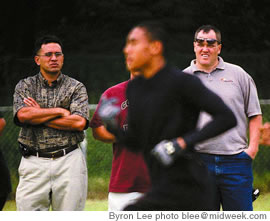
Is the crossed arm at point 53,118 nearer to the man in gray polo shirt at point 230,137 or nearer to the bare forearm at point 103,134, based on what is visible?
the bare forearm at point 103,134

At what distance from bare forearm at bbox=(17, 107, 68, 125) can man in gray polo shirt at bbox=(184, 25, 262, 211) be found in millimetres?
1219

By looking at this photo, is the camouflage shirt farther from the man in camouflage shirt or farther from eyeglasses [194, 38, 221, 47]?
eyeglasses [194, 38, 221, 47]

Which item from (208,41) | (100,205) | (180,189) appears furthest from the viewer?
(100,205)

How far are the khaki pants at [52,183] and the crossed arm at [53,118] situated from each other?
0.82 feet

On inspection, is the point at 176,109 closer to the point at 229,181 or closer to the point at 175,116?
the point at 175,116

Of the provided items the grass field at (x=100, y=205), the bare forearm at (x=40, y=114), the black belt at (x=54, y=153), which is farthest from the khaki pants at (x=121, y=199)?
the grass field at (x=100, y=205)

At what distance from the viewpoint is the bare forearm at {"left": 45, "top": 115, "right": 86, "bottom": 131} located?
541 cm

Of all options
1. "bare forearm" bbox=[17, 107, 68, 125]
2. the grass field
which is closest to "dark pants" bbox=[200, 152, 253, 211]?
"bare forearm" bbox=[17, 107, 68, 125]

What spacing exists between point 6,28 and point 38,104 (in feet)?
28.5

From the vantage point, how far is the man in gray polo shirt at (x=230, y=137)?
5211mm

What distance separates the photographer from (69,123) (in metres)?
5.44

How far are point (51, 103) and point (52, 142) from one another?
0.37m

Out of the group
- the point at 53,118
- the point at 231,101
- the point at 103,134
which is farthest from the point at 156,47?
the point at 53,118

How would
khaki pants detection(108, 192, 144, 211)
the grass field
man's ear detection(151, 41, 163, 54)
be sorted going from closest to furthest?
1. man's ear detection(151, 41, 163, 54)
2. khaki pants detection(108, 192, 144, 211)
3. the grass field
